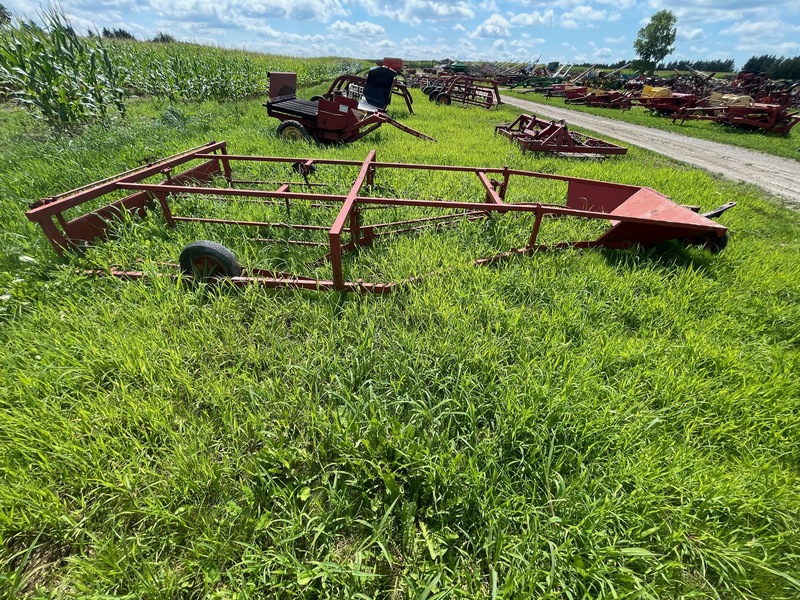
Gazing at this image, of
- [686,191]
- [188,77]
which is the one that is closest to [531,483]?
[686,191]

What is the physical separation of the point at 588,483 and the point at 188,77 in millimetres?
15947

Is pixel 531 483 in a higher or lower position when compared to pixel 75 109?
lower

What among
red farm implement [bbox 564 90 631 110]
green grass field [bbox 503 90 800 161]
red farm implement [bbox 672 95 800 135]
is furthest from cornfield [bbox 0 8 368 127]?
red farm implement [bbox 564 90 631 110]

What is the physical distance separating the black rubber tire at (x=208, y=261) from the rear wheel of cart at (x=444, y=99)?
1628 cm

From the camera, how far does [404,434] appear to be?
5.73ft

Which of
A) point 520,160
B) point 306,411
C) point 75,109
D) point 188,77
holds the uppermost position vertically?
point 188,77

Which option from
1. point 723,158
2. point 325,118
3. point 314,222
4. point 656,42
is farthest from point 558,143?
point 656,42

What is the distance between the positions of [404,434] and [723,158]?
37.9 feet

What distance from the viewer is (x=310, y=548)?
144 cm

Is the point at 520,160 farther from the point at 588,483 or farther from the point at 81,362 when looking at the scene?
the point at 81,362

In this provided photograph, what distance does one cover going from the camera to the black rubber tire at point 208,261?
2707 mm

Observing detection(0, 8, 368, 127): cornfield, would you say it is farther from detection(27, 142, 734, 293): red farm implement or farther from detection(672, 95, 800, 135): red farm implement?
detection(672, 95, 800, 135): red farm implement

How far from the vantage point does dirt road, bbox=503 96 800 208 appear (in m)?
6.81

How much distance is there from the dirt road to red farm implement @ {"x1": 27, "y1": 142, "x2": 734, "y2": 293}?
4855 mm
